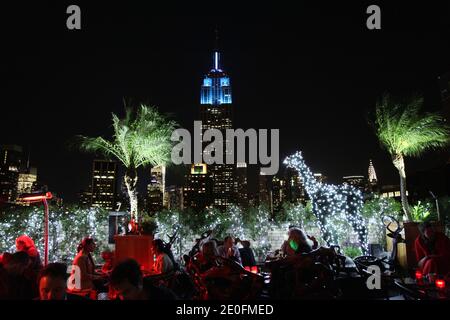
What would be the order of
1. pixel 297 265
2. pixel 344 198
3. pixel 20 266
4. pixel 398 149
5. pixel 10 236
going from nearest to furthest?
pixel 20 266 → pixel 297 265 → pixel 10 236 → pixel 344 198 → pixel 398 149

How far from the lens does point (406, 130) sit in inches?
482

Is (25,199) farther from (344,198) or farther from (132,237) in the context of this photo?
(344,198)

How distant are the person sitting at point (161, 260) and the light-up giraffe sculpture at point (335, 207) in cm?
671

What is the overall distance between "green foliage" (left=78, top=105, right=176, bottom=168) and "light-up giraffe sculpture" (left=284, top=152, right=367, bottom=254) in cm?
530

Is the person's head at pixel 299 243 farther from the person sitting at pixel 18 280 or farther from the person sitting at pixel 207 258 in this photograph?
the person sitting at pixel 18 280

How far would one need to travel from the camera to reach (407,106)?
40.5ft

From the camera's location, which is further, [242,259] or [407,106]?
[407,106]

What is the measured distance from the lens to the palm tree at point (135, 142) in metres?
12.5

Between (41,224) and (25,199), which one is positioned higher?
(25,199)

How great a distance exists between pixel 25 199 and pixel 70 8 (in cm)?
464

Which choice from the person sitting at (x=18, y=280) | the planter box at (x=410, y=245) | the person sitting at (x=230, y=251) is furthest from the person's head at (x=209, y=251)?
the planter box at (x=410, y=245)

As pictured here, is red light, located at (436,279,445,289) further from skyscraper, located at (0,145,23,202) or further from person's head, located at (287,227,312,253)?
skyscraper, located at (0,145,23,202)

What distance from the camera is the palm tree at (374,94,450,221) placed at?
12.1m
